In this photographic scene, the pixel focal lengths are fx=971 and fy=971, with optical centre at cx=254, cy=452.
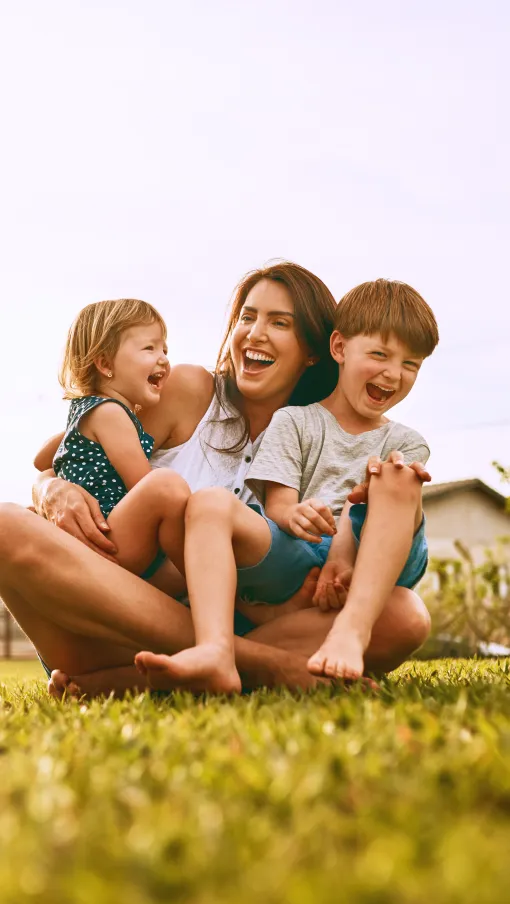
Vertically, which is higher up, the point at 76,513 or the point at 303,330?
the point at 303,330

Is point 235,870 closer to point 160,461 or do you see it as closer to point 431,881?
point 431,881

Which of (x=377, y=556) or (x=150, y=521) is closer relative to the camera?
(x=377, y=556)

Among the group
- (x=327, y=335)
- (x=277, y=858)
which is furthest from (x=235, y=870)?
(x=327, y=335)

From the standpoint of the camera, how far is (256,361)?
12.6 feet

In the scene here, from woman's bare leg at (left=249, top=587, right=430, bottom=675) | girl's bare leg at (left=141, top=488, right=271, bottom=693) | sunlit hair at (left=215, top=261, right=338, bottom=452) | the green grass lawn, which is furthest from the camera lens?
sunlit hair at (left=215, top=261, right=338, bottom=452)

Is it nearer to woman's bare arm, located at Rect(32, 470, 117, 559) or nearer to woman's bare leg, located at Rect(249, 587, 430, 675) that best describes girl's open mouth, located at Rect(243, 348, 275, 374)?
woman's bare arm, located at Rect(32, 470, 117, 559)

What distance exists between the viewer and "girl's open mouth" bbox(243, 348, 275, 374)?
3807mm

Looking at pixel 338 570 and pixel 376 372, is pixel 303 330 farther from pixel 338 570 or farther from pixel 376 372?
pixel 338 570

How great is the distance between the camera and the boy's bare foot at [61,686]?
347 cm

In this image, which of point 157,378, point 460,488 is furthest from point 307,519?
point 460,488

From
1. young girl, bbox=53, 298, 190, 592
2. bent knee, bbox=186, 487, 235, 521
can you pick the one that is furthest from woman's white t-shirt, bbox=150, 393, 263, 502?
bent knee, bbox=186, 487, 235, 521

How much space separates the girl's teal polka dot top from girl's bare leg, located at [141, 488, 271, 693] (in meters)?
0.59

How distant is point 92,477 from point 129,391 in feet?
1.39

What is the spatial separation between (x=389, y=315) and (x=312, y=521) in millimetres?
970
